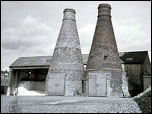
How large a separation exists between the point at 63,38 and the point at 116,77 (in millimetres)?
5683

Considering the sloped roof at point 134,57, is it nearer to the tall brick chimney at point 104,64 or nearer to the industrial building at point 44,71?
the industrial building at point 44,71

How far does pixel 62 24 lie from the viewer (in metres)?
19.6

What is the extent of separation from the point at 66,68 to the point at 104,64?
3.20 metres

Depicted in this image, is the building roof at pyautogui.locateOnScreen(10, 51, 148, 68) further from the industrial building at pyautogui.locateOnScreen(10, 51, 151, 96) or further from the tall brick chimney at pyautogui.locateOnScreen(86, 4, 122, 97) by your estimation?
the tall brick chimney at pyautogui.locateOnScreen(86, 4, 122, 97)

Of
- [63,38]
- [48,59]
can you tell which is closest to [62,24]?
[63,38]

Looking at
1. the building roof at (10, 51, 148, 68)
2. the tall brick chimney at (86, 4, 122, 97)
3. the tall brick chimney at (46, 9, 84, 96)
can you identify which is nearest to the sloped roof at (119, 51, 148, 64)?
the building roof at (10, 51, 148, 68)

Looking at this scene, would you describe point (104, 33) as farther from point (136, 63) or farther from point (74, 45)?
point (136, 63)

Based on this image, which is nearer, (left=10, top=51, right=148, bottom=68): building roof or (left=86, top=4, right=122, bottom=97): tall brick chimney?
(left=86, top=4, right=122, bottom=97): tall brick chimney

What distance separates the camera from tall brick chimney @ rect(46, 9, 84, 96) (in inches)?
706

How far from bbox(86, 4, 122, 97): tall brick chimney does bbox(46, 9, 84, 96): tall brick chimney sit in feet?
3.31

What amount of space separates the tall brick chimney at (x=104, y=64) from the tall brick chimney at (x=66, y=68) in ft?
3.31

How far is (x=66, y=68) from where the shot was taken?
18.0 m

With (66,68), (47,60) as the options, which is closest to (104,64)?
(66,68)

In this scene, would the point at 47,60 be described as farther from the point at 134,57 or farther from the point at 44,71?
the point at 134,57
